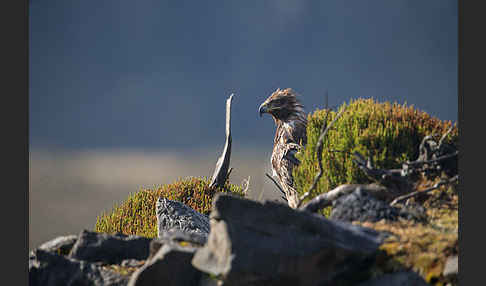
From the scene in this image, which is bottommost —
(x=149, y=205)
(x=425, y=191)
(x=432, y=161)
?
(x=149, y=205)

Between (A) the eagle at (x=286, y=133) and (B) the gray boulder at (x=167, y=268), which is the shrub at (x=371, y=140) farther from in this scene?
(B) the gray boulder at (x=167, y=268)

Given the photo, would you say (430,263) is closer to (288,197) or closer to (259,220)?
(259,220)

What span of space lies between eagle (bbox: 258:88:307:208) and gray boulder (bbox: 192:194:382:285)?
4271 mm

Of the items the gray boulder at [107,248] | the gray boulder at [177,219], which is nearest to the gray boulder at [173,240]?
the gray boulder at [107,248]

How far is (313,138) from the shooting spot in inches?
304

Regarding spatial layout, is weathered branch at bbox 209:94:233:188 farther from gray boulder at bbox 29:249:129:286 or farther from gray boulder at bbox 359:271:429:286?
gray boulder at bbox 359:271:429:286

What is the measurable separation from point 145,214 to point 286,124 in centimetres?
477

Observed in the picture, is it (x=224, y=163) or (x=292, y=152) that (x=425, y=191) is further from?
(x=224, y=163)

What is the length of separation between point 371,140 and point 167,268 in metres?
3.58

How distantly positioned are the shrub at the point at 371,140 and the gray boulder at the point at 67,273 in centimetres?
323

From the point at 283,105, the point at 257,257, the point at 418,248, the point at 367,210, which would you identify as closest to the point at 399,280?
the point at 418,248

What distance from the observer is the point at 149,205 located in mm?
12836

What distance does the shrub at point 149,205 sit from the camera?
12109 mm

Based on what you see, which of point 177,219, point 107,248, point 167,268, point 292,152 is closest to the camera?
point 167,268
